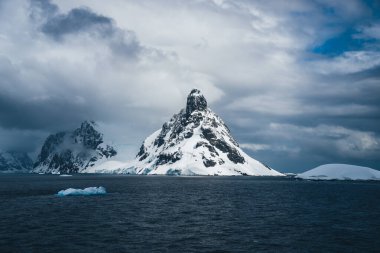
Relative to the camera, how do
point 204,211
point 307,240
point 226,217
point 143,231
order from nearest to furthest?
point 307,240, point 143,231, point 226,217, point 204,211

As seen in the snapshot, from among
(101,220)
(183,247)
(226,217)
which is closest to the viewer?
(183,247)

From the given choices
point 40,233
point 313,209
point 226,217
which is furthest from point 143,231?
point 313,209

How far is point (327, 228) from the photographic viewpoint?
216 ft

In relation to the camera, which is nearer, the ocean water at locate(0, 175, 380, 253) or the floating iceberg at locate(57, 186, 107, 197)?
the ocean water at locate(0, 175, 380, 253)

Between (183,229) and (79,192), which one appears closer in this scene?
(183,229)

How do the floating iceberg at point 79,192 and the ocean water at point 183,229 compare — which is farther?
the floating iceberg at point 79,192

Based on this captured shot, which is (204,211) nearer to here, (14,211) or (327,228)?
(327,228)

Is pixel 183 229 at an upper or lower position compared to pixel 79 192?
lower

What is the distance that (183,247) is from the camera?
49.9m

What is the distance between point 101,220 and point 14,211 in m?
25.4

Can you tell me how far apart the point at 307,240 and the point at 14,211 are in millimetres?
64677

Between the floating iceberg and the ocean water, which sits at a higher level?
the floating iceberg

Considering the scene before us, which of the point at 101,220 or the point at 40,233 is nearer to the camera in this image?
the point at 40,233

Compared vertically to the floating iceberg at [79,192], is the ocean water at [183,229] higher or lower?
lower
